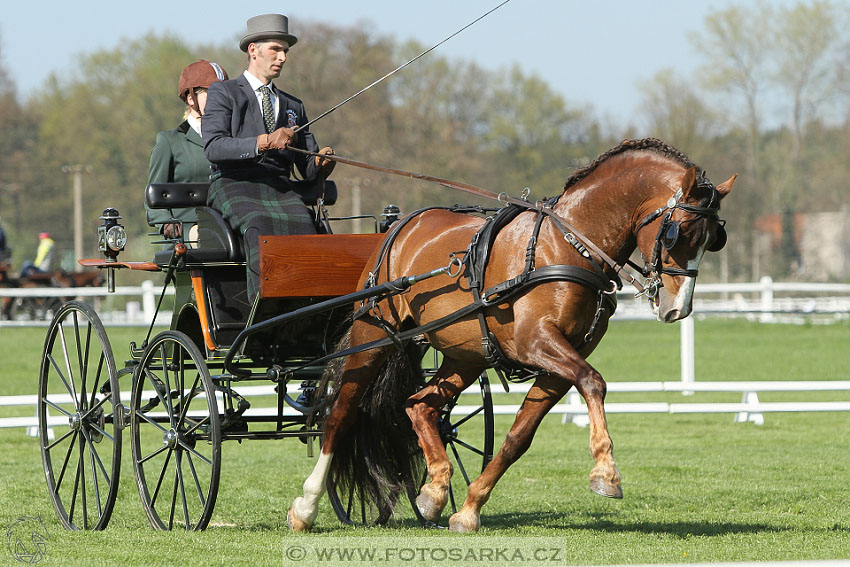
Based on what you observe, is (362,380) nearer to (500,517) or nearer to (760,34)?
(500,517)

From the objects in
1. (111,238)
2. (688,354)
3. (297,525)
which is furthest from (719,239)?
(688,354)

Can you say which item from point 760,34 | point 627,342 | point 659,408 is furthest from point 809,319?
point 760,34

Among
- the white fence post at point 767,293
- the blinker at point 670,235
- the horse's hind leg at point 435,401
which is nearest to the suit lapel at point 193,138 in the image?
the horse's hind leg at point 435,401

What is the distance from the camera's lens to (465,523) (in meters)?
5.49

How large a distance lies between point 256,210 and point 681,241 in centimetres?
224

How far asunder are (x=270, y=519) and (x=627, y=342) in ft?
52.0

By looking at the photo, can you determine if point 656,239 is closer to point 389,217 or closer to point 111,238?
point 389,217

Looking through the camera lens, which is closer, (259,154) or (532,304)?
(532,304)

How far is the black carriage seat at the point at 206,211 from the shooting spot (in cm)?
607

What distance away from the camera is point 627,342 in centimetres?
2177

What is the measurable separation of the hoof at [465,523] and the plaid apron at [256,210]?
1461 mm

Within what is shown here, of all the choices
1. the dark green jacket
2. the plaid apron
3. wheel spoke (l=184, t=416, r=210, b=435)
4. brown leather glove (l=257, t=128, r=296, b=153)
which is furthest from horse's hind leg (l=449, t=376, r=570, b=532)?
the dark green jacket

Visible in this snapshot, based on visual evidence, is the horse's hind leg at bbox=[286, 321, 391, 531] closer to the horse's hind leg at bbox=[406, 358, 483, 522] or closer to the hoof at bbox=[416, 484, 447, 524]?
the horse's hind leg at bbox=[406, 358, 483, 522]

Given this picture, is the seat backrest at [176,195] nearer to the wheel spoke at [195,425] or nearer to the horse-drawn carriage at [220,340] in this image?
the horse-drawn carriage at [220,340]
